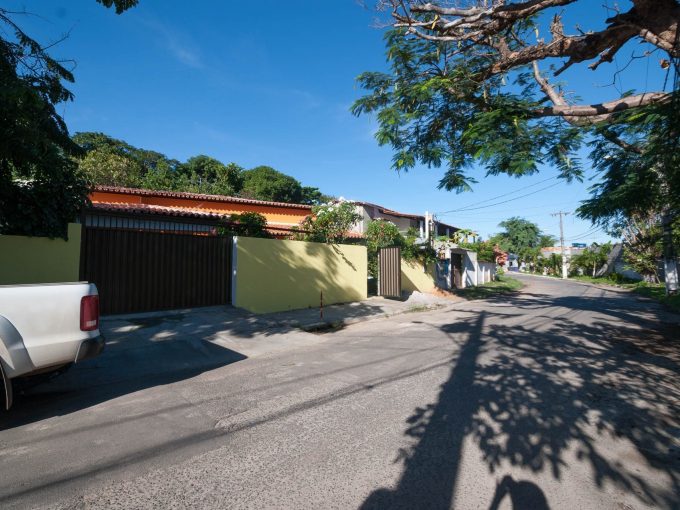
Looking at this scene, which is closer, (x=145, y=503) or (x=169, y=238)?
(x=145, y=503)

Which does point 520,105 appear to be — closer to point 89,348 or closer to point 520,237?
point 89,348

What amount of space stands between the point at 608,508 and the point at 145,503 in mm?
2996

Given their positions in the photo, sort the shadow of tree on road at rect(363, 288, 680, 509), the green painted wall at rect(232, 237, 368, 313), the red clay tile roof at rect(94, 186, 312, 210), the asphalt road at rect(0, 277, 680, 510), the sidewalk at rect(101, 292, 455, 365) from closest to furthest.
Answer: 1. the asphalt road at rect(0, 277, 680, 510)
2. the shadow of tree on road at rect(363, 288, 680, 509)
3. the sidewalk at rect(101, 292, 455, 365)
4. the green painted wall at rect(232, 237, 368, 313)
5. the red clay tile roof at rect(94, 186, 312, 210)

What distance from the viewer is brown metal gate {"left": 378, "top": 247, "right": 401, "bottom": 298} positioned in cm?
1440

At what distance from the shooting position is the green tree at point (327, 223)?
44.1ft

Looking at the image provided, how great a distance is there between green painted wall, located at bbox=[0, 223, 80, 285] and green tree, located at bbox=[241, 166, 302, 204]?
26458 mm

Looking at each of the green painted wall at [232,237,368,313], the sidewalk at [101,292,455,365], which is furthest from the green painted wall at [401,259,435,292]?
the sidewalk at [101,292,455,365]

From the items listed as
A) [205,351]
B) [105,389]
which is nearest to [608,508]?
[105,389]

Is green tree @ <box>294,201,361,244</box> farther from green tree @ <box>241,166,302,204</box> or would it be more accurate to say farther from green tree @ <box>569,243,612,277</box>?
green tree @ <box>569,243,612,277</box>

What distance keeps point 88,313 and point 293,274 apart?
7.71 m

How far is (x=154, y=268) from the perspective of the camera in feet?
29.6

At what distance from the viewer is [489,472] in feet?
8.70

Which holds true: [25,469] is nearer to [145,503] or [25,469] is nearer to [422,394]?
[145,503]

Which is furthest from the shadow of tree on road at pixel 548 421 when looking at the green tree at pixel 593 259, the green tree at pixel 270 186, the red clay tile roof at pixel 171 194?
the green tree at pixel 593 259
